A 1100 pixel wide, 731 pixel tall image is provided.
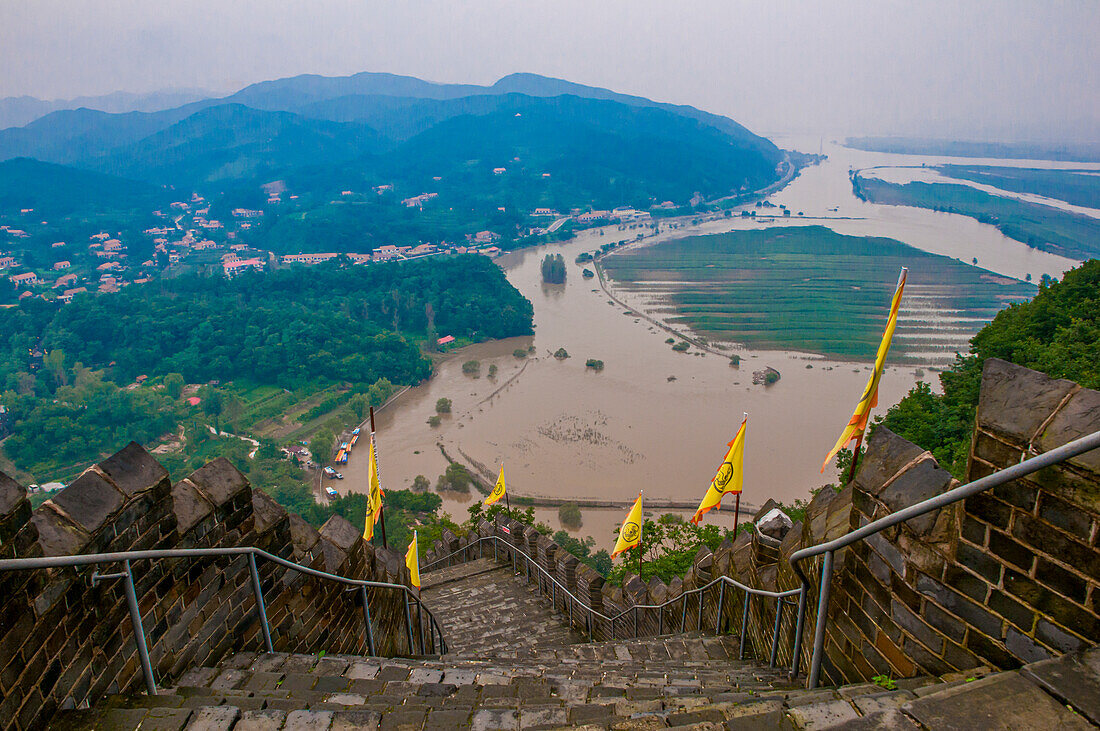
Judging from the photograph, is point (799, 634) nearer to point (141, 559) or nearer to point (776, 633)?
point (776, 633)

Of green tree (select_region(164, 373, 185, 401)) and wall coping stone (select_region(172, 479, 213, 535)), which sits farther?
green tree (select_region(164, 373, 185, 401))

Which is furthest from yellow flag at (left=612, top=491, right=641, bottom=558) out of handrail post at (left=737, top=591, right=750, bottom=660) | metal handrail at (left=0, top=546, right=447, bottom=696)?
metal handrail at (left=0, top=546, right=447, bottom=696)

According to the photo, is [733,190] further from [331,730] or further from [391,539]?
[331,730]

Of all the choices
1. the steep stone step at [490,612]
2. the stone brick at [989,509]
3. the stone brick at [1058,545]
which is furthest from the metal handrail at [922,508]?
the steep stone step at [490,612]

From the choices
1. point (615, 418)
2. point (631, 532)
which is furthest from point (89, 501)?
point (615, 418)

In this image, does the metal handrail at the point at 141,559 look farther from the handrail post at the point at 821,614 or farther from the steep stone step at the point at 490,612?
the steep stone step at the point at 490,612

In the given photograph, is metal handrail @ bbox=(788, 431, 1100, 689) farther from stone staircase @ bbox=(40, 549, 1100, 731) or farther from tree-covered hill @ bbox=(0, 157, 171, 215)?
tree-covered hill @ bbox=(0, 157, 171, 215)
